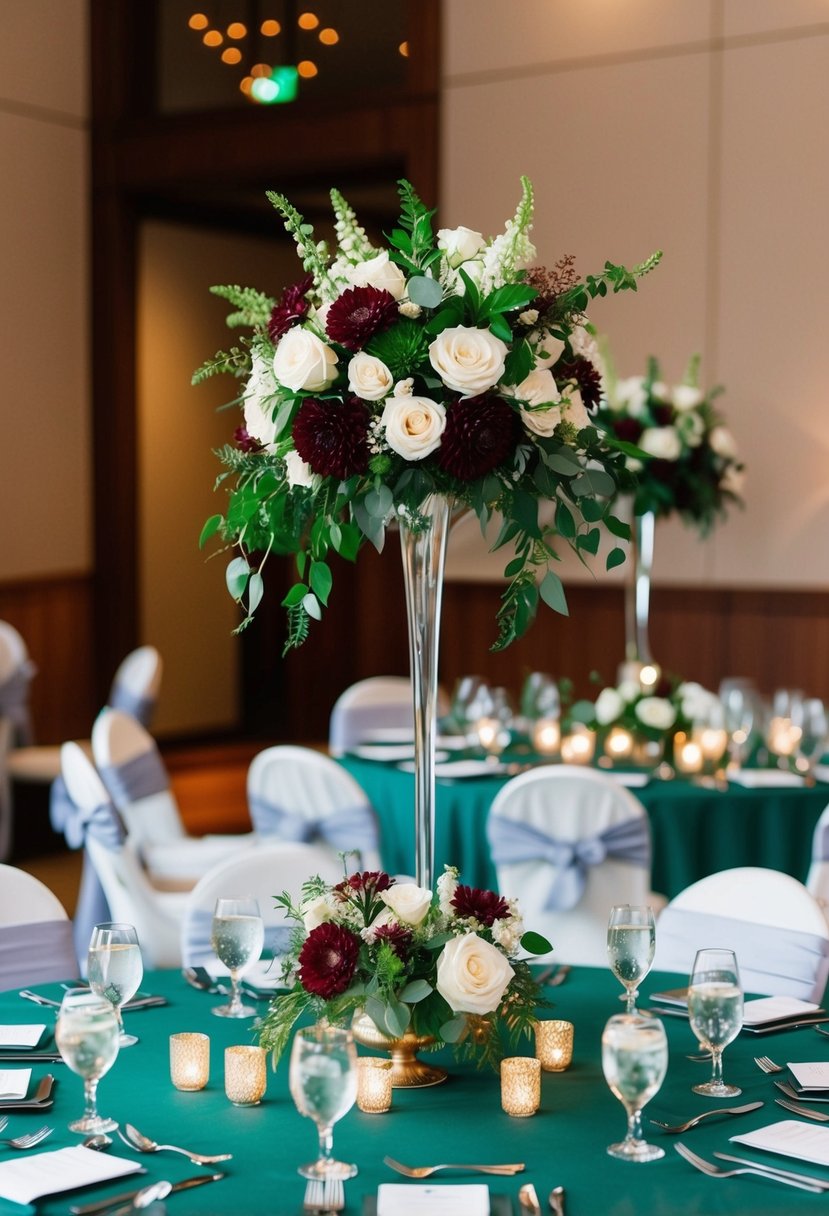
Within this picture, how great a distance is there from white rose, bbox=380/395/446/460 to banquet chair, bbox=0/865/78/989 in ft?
4.11

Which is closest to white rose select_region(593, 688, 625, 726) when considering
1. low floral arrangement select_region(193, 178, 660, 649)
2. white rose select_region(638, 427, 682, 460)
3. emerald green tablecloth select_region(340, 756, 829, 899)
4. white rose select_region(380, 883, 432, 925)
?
emerald green tablecloth select_region(340, 756, 829, 899)

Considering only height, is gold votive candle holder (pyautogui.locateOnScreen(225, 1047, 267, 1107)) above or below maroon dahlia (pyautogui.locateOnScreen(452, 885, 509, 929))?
below

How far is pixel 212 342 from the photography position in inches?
407

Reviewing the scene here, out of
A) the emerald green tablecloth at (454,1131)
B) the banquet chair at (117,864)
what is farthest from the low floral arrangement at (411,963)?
the banquet chair at (117,864)

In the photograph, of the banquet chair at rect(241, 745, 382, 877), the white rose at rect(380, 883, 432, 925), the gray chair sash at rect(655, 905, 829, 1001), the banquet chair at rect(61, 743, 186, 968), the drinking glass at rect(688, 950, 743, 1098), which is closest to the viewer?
the drinking glass at rect(688, 950, 743, 1098)

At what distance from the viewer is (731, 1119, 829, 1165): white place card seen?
1956mm

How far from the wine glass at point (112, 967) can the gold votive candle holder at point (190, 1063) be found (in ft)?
0.31

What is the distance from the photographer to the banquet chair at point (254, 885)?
3.11 metres

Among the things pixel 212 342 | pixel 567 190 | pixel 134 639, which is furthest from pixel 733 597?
pixel 212 342

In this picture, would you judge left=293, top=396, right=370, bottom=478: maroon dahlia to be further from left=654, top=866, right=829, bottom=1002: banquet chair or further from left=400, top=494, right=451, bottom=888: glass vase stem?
left=654, top=866, right=829, bottom=1002: banquet chair

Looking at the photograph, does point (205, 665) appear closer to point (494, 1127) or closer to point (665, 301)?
point (665, 301)

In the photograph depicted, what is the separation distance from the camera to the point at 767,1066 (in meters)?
2.31

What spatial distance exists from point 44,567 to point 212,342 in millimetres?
2226

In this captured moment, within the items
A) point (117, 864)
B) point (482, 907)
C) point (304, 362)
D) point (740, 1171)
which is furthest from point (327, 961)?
point (117, 864)
